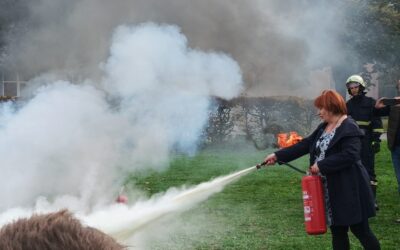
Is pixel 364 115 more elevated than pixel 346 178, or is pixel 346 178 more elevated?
pixel 364 115

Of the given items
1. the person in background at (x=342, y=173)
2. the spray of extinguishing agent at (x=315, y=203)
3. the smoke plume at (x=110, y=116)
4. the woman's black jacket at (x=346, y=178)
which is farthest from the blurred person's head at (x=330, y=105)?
the smoke plume at (x=110, y=116)

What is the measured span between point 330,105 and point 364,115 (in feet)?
9.79

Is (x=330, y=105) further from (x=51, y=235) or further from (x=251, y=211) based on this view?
(x=51, y=235)

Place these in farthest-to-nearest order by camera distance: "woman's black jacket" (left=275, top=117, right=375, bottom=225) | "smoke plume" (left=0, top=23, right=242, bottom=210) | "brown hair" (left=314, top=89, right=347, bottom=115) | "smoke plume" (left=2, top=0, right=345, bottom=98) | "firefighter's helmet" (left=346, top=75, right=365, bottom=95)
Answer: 1. "firefighter's helmet" (left=346, top=75, right=365, bottom=95)
2. "smoke plume" (left=2, top=0, right=345, bottom=98)
3. "smoke plume" (left=0, top=23, right=242, bottom=210)
4. "brown hair" (left=314, top=89, right=347, bottom=115)
5. "woman's black jacket" (left=275, top=117, right=375, bottom=225)

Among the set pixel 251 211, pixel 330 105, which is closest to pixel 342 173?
pixel 330 105

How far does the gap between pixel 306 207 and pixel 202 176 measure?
295 inches

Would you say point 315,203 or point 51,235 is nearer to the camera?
point 51,235

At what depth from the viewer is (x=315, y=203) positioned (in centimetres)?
604

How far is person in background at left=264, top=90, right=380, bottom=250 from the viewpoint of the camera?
19.5 feet

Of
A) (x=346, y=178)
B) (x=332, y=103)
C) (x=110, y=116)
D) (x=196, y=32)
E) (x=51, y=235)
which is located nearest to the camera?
(x=51, y=235)

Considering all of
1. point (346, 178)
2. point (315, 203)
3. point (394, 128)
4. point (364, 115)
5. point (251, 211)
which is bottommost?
point (251, 211)

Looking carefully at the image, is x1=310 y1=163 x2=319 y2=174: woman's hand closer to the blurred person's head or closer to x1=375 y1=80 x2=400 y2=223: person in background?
the blurred person's head

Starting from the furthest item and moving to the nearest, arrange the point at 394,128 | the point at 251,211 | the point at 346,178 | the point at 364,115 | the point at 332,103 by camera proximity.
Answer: the point at 251,211 < the point at 364,115 < the point at 394,128 < the point at 332,103 < the point at 346,178

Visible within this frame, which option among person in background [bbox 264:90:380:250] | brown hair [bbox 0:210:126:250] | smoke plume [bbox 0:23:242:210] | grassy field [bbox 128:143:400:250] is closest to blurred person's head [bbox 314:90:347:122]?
person in background [bbox 264:90:380:250]
